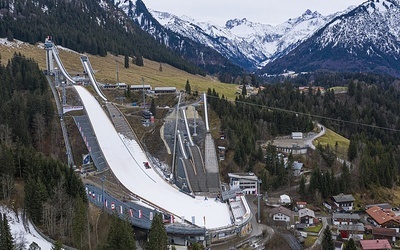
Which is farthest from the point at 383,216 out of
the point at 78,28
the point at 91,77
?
the point at 78,28

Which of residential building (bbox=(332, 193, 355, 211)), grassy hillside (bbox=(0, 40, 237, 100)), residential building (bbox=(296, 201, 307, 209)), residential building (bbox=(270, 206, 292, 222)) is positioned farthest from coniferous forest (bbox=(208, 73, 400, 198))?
grassy hillside (bbox=(0, 40, 237, 100))

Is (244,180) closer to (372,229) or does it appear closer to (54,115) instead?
(372,229)

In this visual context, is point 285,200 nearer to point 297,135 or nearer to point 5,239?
point 297,135

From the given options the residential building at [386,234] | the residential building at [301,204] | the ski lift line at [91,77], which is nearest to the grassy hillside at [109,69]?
the ski lift line at [91,77]

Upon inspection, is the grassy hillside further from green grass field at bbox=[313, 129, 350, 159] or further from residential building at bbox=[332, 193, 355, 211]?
residential building at bbox=[332, 193, 355, 211]

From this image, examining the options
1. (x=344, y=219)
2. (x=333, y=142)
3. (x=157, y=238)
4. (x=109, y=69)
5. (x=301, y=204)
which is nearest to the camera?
(x=157, y=238)

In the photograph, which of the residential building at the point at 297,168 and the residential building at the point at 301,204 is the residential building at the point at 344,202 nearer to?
the residential building at the point at 301,204
